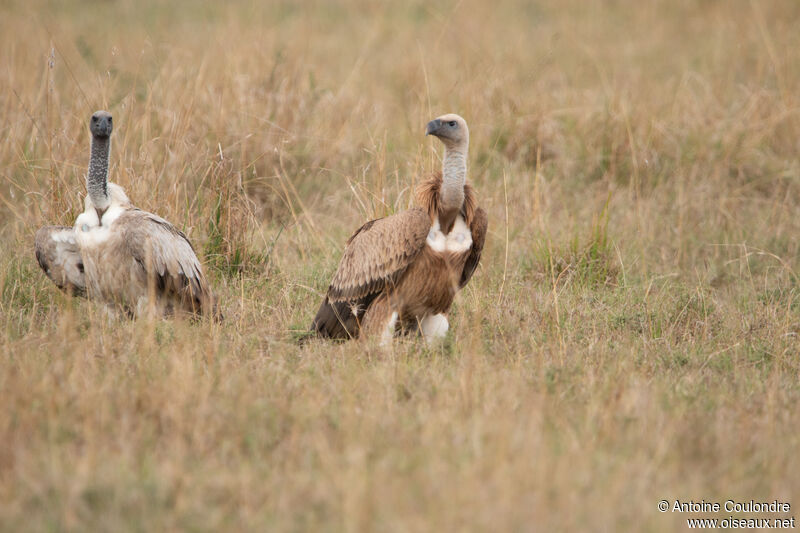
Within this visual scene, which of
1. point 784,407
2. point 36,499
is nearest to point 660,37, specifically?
point 784,407

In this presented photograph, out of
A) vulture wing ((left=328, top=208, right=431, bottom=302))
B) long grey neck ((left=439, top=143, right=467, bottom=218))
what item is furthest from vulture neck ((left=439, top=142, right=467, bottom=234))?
vulture wing ((left=328, top=208, right=431, bottom=302))

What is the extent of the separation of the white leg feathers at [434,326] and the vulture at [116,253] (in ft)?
4.44

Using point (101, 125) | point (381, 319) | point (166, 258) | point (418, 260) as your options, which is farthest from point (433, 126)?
point (101, 125)

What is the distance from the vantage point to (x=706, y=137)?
29.1ft

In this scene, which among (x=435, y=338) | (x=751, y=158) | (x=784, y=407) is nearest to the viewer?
(x=784, y=407)

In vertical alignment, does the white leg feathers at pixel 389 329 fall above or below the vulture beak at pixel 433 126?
below

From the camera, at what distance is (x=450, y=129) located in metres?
5.42

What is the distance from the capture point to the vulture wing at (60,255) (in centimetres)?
570

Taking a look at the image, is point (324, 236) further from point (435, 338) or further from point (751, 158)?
point (751, 158)

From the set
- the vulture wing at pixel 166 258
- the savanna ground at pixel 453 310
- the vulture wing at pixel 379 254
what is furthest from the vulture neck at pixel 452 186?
the vulture wing at pixel 166 258

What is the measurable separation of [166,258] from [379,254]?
1.34m

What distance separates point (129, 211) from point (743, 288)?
4.46 meters

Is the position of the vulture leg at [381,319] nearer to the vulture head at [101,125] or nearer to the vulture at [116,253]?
the vulture at [116,253]

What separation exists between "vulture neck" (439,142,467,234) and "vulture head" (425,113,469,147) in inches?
1.4
